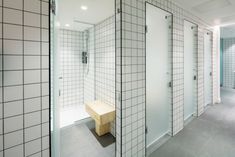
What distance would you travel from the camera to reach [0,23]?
34.1 inches

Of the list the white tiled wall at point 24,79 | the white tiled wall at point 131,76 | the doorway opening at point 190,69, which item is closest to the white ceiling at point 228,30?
the doorway opening at point 190,69

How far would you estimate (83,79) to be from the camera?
431 centimetres

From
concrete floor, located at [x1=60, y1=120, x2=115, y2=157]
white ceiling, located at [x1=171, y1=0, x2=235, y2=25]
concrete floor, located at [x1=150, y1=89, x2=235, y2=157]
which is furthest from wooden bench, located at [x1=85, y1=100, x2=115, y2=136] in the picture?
white ceiling, located at [x1=171, y1=0, x2=235, y2=25]

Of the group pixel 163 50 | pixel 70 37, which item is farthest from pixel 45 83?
pixel 70 37

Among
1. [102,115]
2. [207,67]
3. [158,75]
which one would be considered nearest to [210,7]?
[207,67]

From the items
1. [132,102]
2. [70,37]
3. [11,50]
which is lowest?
[132,102]

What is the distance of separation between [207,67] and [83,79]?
12.6 ft

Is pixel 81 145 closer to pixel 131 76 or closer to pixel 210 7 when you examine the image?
pixel 131 76

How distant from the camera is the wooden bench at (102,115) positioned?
2.25m

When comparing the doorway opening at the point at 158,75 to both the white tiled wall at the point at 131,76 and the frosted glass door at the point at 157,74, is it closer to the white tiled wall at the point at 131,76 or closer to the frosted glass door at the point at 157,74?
the frosted glass door at the point at 157,74

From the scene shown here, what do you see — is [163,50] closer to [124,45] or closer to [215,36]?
[124,45]

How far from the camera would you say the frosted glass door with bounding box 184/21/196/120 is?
9.88 feet

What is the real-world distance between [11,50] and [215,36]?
533 centimetres

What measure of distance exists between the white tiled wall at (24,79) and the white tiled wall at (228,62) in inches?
327
